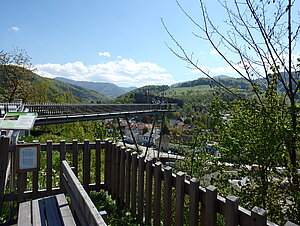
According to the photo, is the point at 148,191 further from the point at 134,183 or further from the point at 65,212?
the point at 65,212

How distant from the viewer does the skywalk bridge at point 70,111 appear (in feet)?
48.0

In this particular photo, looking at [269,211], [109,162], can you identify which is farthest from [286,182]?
[109,162]

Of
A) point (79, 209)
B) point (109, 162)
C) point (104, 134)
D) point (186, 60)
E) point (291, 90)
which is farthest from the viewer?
point (104, 134)

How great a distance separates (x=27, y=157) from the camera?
3.27 m

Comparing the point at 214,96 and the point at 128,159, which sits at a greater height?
the point at 214,96

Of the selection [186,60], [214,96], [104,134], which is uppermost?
[186,60]

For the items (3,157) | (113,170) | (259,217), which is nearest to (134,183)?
(113,170)

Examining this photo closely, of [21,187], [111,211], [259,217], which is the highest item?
[259,217]

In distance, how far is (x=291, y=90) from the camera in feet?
8.56

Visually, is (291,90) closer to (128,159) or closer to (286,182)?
(286,182)

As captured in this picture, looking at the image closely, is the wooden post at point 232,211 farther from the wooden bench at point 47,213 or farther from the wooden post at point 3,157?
the wooden post at point 3,157

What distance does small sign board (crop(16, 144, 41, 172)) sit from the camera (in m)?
3.21

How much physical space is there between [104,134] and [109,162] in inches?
295

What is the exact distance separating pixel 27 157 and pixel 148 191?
175 centimetres
